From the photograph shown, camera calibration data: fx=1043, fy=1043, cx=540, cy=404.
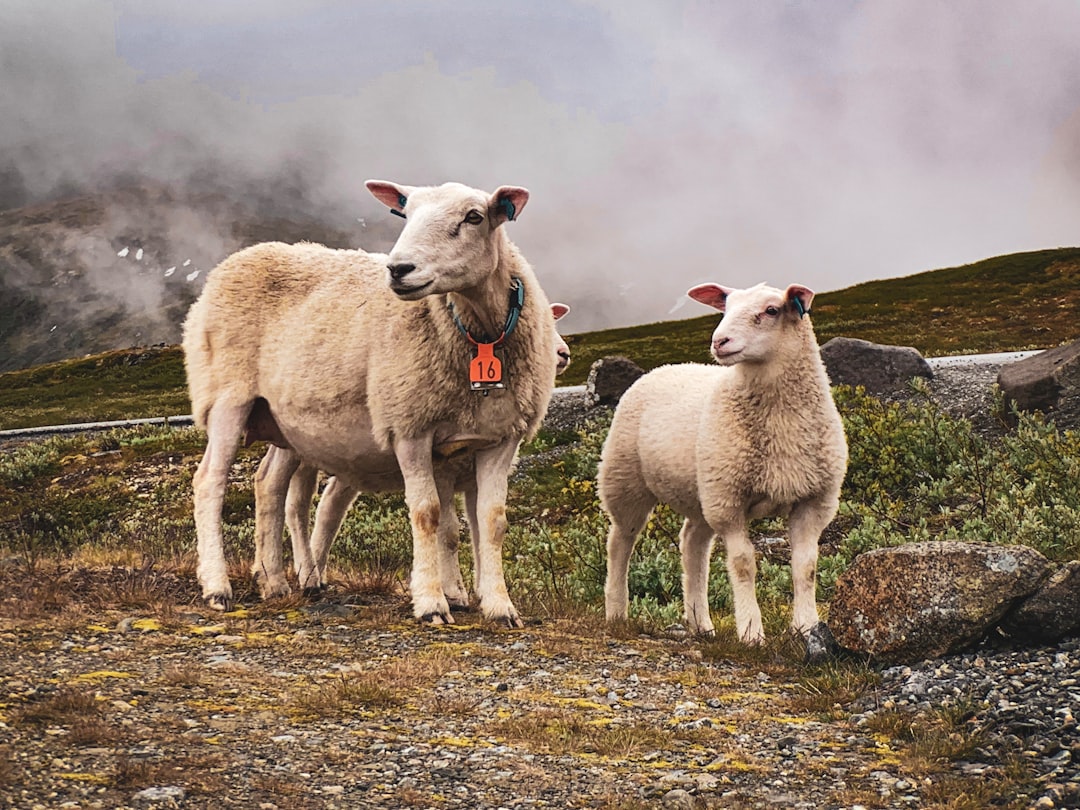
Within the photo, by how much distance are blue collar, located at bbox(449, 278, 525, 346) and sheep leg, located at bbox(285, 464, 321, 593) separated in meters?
2.83

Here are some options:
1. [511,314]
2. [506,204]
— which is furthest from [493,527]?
[506,204]

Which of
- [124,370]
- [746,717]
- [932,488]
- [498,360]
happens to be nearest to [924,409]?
[932,488]

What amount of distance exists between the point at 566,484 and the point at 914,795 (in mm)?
14928

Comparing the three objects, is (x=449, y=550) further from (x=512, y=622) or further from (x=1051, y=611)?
(x=1051, y=611)

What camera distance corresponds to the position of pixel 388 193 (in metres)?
8.41

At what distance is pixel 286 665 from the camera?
6.51 metres

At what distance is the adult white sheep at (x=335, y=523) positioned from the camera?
8781 mm

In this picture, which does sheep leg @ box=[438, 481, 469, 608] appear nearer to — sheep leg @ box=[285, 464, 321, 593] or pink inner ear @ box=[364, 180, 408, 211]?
sheep leg @ box=[285, 464, 321, 593]

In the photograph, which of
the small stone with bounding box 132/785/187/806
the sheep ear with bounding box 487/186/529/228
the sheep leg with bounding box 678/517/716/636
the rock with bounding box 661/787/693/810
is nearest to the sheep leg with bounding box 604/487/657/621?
the sheep leg with bounding box 678/517/716/636

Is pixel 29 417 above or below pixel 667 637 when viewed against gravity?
above

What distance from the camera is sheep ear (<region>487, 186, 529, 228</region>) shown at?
7684 millimetres

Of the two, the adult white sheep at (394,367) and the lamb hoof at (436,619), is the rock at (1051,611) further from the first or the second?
the lamb hoof at (436,619)

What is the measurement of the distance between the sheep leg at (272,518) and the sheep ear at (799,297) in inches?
185

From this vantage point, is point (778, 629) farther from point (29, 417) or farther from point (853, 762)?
point (29, 417)
